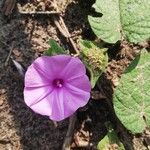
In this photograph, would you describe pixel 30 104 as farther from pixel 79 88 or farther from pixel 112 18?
pixel 112 18

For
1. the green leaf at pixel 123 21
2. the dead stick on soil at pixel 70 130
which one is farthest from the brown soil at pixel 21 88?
the green leaf at pixel 123 21

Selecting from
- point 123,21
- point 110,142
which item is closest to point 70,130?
point 110,142

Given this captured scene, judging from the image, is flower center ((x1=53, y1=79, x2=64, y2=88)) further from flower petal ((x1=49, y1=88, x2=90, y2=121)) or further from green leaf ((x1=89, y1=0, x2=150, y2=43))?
green leaf ((x1=89, y1=0, x2=150, y2=43))

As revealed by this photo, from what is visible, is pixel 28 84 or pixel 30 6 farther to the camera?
pixel 30 6

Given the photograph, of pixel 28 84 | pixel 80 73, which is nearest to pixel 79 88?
pixel 80 73

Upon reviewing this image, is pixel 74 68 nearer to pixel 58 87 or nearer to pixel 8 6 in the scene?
pixel 58 87

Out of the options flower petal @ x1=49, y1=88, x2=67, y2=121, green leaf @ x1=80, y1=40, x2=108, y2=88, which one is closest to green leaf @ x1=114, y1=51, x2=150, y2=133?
green leaf @ x1=80, y1=40, x2=108, y2=88
